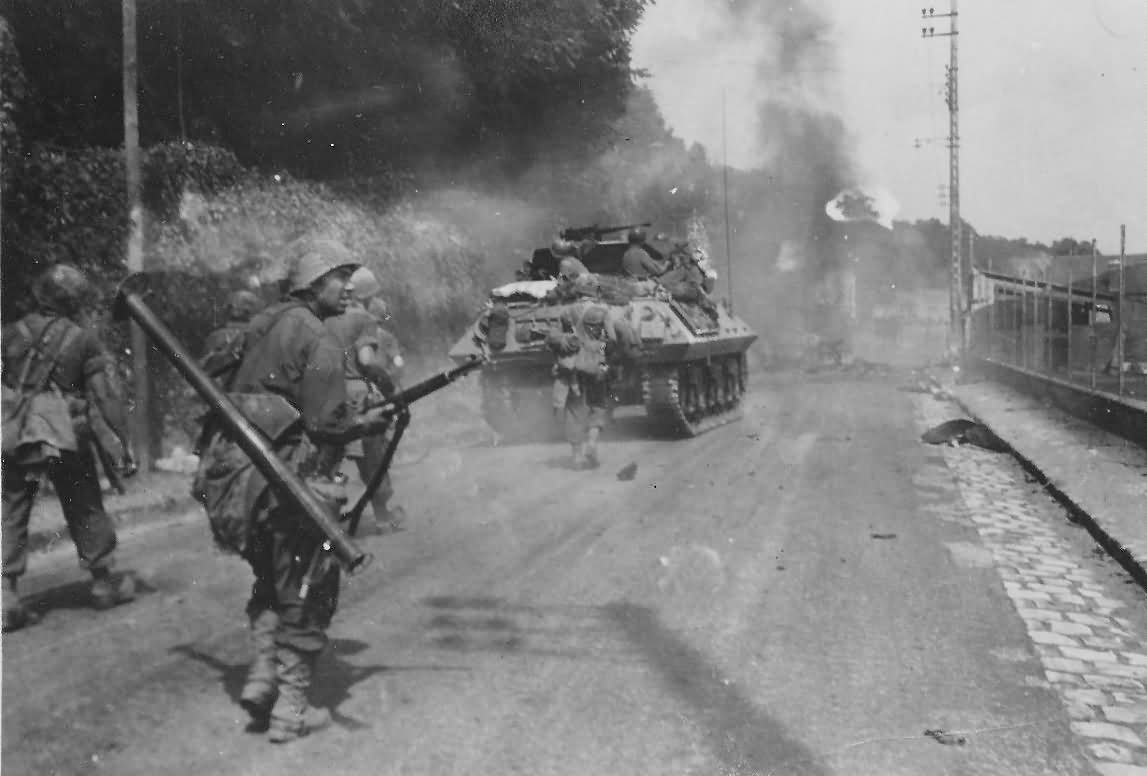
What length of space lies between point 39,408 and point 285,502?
2261 mm

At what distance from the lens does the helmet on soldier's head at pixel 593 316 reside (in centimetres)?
1105

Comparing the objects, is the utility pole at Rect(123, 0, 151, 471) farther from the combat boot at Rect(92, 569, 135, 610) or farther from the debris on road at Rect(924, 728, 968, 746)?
the debris on road at Rect(924, 728, 968, 746)

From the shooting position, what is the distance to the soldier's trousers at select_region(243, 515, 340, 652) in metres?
3.90

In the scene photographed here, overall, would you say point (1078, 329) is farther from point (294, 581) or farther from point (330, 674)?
point (294, 581)

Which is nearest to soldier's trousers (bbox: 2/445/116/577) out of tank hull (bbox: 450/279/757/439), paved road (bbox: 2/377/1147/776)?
paved road (bbox: 2/377/1147/776)

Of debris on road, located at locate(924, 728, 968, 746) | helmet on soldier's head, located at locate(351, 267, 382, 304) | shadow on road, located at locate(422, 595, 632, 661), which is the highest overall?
helmet on soldier's head, located at locate(351, 267, 382, 304)

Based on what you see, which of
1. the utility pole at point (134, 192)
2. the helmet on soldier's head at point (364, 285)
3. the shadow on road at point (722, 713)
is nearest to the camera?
the shadow on road at point (722, 713)

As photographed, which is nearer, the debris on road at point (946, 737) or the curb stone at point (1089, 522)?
the debris on road at point (946, 737)

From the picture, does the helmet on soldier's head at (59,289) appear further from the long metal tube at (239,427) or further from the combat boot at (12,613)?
the long metal tube at (239,427)

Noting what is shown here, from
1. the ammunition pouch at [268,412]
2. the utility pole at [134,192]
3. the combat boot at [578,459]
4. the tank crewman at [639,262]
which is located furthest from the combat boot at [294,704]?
the tank crewman at [639,262]

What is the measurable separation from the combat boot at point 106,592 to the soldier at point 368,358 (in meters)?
1.38

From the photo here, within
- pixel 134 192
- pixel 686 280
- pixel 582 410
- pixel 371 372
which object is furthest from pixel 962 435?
pixel 371 372

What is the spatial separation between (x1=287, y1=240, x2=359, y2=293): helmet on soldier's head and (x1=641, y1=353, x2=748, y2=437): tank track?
29.0ft

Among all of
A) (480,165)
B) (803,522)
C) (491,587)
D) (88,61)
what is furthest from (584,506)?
(480,165)
